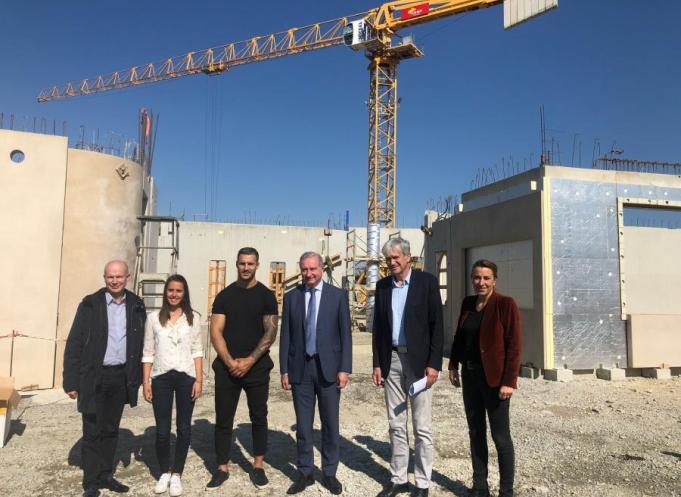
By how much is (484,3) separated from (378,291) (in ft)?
98.8

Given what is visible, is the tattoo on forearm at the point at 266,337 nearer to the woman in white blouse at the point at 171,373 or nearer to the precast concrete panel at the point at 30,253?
the woman in white blouse at the point at 171,373

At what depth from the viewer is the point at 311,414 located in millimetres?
3924

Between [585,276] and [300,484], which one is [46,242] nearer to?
[300,484]

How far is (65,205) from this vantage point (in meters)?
8.07

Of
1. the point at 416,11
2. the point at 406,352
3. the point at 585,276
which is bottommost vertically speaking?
the point at 406,352

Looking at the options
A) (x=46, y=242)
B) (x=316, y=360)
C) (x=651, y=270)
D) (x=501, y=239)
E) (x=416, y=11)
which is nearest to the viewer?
(x=316, y=360)

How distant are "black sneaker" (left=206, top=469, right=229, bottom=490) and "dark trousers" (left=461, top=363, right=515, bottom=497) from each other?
193 centimetres

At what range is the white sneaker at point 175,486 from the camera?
3711mm

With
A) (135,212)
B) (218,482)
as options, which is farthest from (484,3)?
(218,482)

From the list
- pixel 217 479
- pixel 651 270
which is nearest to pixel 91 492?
pixel 217 479

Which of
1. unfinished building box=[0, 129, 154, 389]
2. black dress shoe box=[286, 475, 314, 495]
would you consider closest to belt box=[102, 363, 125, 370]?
black dress shoe box=[286, 475, 314, 495]

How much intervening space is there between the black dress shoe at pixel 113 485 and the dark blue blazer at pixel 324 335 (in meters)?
1.47

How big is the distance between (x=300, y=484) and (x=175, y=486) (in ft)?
3.06

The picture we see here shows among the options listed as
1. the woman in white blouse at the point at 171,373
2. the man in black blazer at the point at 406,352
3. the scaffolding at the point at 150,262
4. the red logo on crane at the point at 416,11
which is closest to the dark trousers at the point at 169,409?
the woman in white blouse at the point at 171,373
